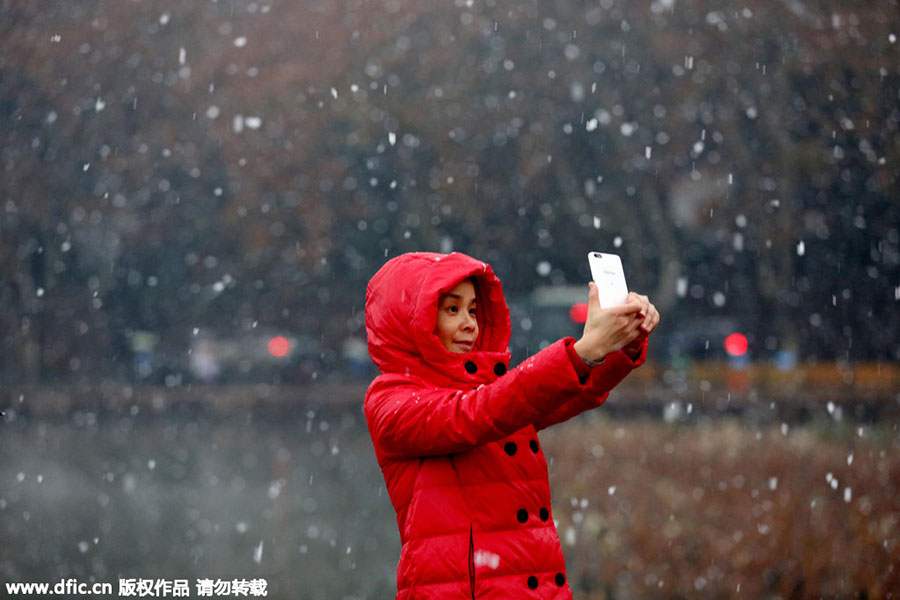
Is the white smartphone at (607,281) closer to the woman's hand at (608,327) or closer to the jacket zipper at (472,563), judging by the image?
the woman's hand at (608,327)

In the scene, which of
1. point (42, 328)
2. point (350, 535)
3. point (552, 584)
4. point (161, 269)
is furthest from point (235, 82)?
point (552, 584)

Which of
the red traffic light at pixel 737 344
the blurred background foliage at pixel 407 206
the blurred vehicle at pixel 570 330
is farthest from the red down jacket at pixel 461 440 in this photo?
the red traffic light at pixel 737 344

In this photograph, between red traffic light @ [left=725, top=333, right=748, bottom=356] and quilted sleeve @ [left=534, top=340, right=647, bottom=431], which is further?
red traffic light @ [left=725, top=333, right=748, bottom=356]

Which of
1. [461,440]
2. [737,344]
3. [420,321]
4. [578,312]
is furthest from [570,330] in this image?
[461,440]

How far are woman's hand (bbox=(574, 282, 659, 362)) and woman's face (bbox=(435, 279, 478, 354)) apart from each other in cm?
43

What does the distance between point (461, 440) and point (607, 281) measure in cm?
50

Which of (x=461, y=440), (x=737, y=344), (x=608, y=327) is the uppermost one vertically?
(x=608, y=327)

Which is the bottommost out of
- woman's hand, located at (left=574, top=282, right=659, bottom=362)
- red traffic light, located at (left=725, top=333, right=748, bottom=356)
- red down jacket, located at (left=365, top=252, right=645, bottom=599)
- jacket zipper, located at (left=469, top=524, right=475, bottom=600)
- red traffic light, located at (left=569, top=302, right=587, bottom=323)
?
red traffic light, located at (left=725, top=333, right=748, bottom=356)

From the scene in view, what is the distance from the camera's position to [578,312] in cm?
2219

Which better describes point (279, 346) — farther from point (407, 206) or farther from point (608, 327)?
point (608, 327)

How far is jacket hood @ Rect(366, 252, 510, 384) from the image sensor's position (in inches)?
104

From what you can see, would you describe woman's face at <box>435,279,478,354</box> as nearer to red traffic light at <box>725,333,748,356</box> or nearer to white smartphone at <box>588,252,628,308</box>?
white smartphone at <box>588,252,628,308</box>

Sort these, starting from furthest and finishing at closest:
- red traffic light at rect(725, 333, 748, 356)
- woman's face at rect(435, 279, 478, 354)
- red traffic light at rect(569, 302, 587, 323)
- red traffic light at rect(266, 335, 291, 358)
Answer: red traffic light at rect(266, 335, 291, 358) < red traffic light at rect(725, 333, 748, 356) < red traffic light at rect(569, 302, 587, 323) < woman's face at rect(435, 279, 478, 354)

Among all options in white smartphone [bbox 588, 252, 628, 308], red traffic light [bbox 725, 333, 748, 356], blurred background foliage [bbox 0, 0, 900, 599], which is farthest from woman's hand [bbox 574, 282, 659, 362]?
red traffic light [bbox 725, 333, 748, 356]
